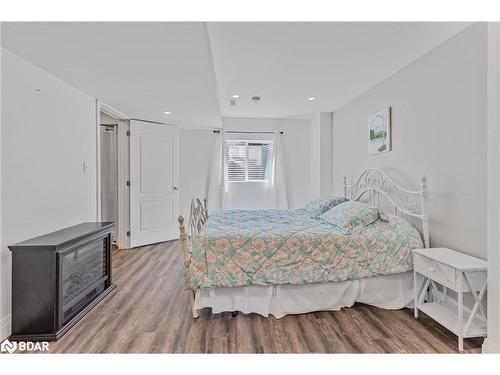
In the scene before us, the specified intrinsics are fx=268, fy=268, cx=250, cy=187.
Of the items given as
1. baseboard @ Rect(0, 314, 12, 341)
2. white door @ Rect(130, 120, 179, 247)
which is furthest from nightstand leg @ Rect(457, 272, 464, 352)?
white door @ Rect(130, 120, 179, 247)

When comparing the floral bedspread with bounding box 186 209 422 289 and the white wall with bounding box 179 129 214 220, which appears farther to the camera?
the white wall with bounding box 179 129 214 220

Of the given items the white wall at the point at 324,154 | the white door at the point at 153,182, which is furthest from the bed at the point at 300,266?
the white door at the point at 153,182

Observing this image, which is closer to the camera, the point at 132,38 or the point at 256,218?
the point at 132,38

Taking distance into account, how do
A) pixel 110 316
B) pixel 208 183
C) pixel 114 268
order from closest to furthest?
pixel 110 316 < pixel 114 268 < pixel 208 183

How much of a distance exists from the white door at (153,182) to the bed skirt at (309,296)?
277 cm

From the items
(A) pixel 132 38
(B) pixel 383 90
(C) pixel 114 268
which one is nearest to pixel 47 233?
(C) pixel 114 268

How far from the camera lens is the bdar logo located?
183cm

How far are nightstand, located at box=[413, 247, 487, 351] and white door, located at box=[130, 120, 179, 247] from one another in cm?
395

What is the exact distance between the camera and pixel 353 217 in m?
2.59

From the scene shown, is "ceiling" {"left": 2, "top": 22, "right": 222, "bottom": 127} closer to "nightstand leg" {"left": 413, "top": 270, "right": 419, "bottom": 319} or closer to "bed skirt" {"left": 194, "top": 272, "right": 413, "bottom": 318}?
"bed skirt" {"left": 194, "top": 272, "right": 413, "bottom": 318}

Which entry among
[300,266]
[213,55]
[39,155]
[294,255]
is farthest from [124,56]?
[300,266]

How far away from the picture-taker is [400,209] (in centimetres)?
277
